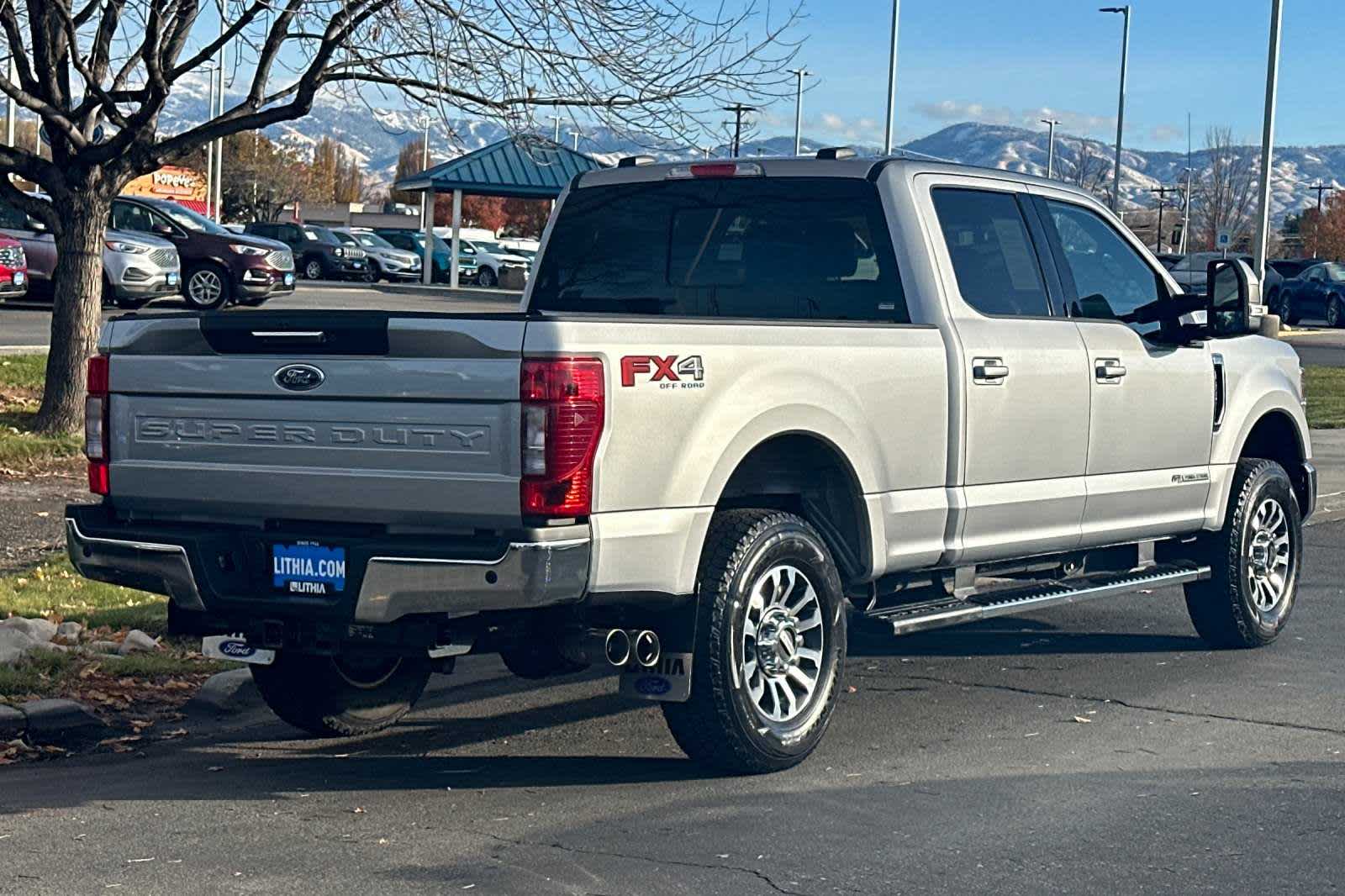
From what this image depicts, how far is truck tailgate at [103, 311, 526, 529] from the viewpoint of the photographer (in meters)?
5.74

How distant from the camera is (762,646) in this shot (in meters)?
6.51

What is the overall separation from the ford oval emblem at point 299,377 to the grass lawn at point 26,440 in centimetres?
851

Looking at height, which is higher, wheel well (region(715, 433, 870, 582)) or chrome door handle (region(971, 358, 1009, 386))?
chrome door handle (region(971, 358, 1009, 386))

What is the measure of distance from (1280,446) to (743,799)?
4.69 metres

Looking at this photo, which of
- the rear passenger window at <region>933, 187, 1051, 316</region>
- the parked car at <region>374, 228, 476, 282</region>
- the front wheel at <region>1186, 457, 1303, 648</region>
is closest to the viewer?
the rear passenger window at <region>933, 187, 1051, 316</region>

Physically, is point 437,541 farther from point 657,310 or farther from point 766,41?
point 766,41

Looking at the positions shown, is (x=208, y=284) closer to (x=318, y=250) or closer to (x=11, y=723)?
(x=318, y=250)

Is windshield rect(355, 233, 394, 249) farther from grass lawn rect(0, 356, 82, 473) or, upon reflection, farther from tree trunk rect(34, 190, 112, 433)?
tree trunk rect(34, 190, 112, 433)

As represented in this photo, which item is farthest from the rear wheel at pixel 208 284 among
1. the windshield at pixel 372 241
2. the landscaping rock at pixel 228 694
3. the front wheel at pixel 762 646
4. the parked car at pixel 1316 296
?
the parked car at pixel 1316 296

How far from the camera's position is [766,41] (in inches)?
542

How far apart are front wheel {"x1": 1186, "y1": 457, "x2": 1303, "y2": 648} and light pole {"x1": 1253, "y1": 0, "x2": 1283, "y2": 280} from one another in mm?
28389

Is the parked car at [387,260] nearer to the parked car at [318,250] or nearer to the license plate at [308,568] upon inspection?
the parked car at [318,250]

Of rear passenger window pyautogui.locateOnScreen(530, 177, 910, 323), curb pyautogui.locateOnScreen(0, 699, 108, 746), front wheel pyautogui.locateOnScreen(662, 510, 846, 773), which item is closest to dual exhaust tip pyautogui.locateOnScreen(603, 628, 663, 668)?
front wheel pyautogui.locateOnScreen(662, 510, 846, 773)

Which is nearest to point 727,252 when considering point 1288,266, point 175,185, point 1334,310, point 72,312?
point 72,312
